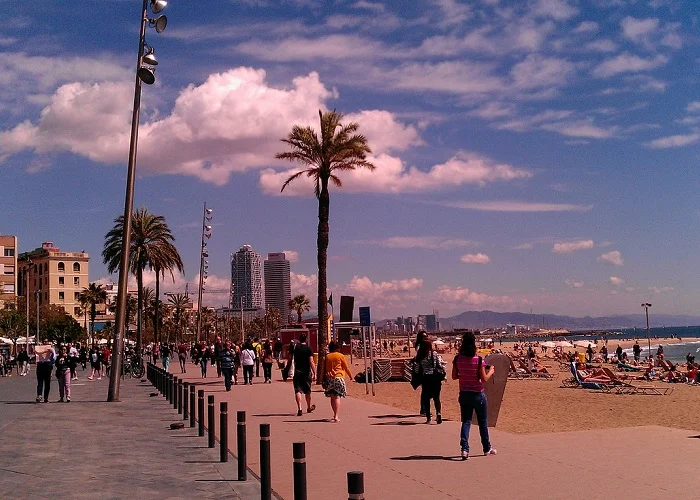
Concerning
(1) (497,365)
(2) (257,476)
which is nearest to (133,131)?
(1) (497,365)

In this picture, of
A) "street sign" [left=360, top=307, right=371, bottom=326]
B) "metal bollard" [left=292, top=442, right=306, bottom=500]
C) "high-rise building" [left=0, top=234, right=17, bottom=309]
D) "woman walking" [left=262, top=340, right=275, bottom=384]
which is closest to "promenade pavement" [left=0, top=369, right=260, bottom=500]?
"metal bollard" [left=292, top=442, right=306, bottom=500]

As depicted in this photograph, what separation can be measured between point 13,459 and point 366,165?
784 inches

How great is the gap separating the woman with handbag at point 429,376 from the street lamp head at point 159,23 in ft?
43.3

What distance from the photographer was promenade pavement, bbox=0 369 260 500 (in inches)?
348

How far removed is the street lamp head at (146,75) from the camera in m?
22.4

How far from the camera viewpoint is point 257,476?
964 centimetres

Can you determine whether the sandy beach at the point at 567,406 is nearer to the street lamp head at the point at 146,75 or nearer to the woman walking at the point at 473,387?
the woman walking at the point at 473,387

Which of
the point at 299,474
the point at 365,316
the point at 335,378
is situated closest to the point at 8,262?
the point at 365,316

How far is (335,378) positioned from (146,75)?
468 inches

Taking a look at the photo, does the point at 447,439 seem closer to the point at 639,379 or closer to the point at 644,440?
the point at 644,440

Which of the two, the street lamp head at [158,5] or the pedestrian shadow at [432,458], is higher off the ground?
the street lamp head at [158,5]

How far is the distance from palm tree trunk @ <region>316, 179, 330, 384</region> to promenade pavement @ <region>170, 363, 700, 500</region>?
14.1m

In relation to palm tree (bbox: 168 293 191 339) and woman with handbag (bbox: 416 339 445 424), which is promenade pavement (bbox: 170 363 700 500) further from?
palm tree (bbox: 168 293 191 339)

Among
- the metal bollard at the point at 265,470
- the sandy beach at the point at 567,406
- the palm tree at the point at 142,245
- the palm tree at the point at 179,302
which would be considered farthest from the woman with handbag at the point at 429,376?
the palm tree at the point at 179,302
